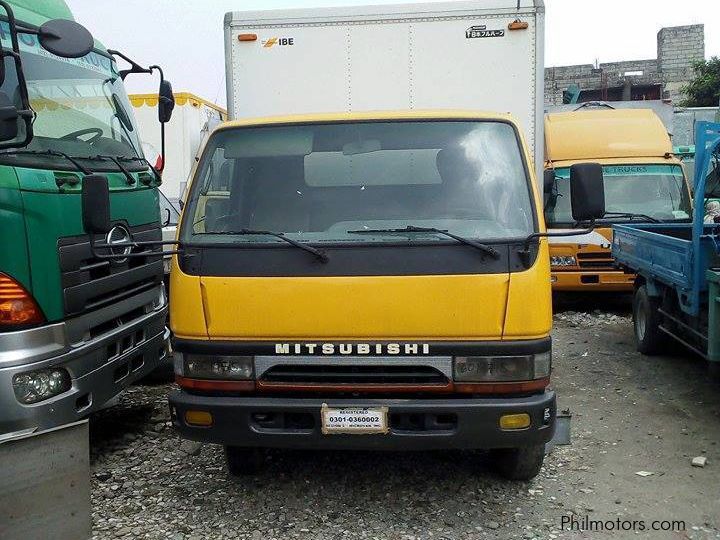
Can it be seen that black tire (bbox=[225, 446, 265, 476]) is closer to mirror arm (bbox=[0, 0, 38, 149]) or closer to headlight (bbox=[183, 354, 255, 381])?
headlight (bbox=[183, 354, 255, 381])

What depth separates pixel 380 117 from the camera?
4.03 m

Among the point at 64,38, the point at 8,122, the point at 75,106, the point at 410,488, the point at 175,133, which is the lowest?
the point at 410,488

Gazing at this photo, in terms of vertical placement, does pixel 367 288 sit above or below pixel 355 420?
above

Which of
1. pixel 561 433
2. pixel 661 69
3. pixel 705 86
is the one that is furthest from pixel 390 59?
pixel 661 69

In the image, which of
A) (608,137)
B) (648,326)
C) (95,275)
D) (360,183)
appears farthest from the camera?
(608,137)

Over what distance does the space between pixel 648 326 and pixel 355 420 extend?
14.9ft

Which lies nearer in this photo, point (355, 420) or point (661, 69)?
point (355, 420)

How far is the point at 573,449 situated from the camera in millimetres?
4750

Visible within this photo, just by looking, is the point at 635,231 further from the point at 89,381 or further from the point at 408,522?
the point at 89,381

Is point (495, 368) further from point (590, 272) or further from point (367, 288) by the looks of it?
point (590, 272)

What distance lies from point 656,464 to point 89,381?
11.4 ft

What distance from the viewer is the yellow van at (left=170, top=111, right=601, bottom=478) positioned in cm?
344

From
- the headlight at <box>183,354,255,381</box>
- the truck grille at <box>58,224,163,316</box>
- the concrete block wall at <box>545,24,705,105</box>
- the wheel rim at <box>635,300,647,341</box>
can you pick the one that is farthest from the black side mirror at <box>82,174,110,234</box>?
the concrete block wall at <box>545,24,705,105</box>

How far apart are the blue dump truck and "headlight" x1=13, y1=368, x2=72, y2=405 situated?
4.27m
